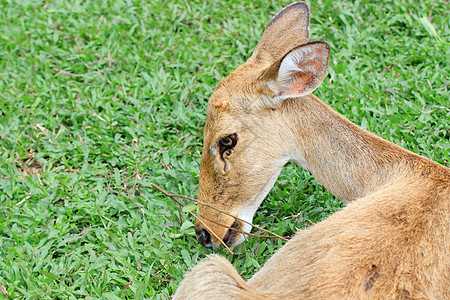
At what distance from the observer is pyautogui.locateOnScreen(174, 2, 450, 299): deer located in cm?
276

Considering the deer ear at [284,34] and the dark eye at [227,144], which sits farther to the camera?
the deer ear at [284,34]

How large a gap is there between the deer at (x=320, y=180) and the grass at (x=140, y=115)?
0.66 meters

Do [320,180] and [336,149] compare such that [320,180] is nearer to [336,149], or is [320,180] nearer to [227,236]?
[336,149]

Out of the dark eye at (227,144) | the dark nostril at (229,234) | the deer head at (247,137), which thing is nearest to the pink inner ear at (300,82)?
the deer head at (247,137)

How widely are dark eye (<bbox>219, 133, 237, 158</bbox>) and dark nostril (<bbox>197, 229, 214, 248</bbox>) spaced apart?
64 cm

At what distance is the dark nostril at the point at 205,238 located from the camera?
3939mm

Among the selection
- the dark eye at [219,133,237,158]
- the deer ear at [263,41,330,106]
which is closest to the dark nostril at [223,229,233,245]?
the dark eye at [219,133,237,158]

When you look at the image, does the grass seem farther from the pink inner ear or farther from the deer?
the pink inner ear

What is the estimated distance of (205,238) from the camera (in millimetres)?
3945

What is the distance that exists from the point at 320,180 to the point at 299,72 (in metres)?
0.79

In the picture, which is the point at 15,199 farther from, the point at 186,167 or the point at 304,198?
the point at 304,198

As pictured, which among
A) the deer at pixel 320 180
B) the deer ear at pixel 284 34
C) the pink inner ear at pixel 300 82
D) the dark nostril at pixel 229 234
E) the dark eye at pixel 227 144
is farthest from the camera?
the deer ear at pixel 284 34

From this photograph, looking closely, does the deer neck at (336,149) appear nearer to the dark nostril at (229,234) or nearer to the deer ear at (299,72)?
the deer ear at (299,72)

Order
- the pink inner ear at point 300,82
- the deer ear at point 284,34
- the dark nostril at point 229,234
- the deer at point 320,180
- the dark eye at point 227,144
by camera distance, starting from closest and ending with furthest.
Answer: the deer at point 320,180 < the pink inner ear at point 300,82 < the dark eye at point 227,144 < the dark nostril at point 229,234 < the deer ear at point 284,34
